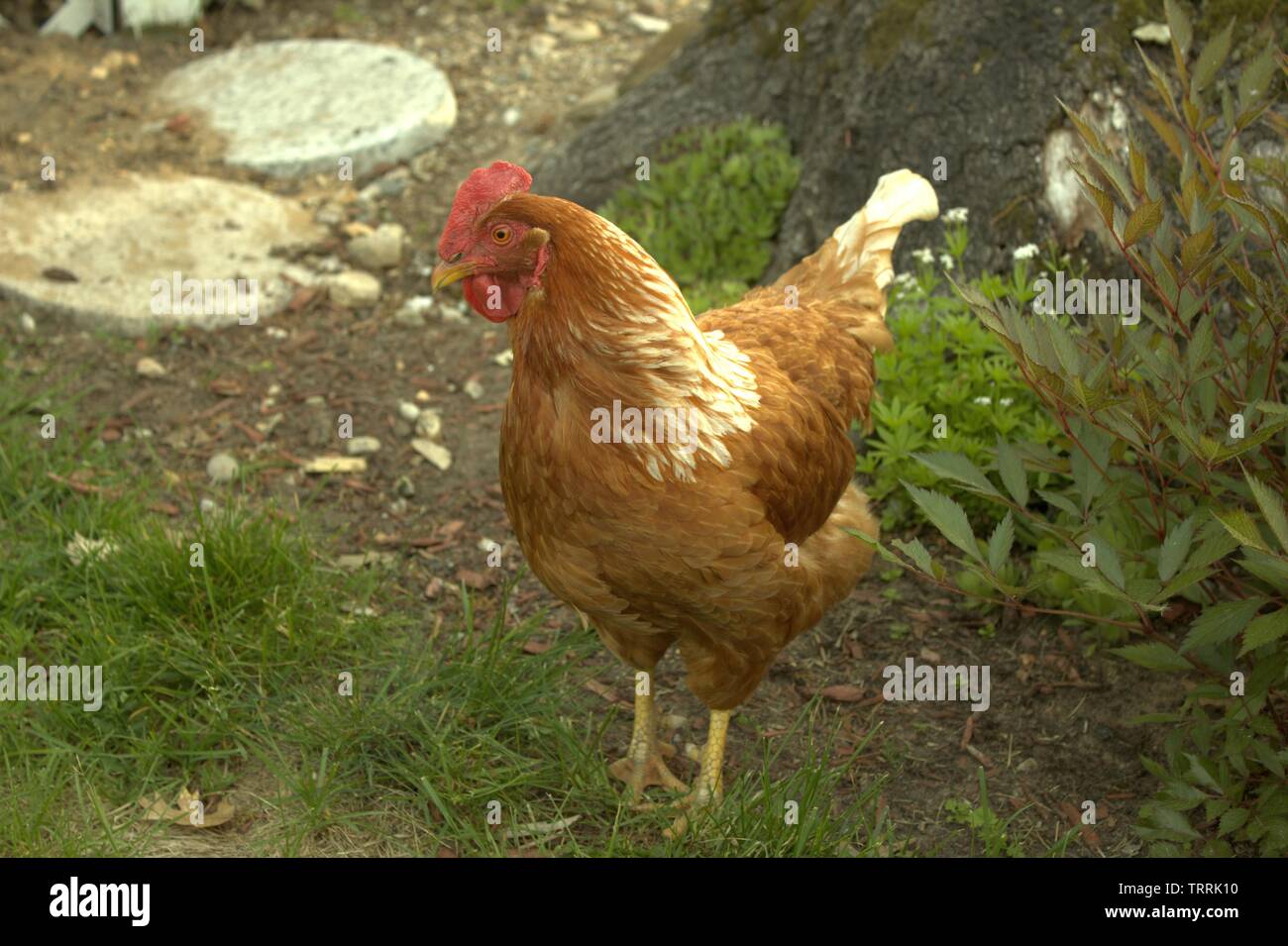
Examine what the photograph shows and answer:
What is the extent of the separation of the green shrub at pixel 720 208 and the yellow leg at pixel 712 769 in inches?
95.3

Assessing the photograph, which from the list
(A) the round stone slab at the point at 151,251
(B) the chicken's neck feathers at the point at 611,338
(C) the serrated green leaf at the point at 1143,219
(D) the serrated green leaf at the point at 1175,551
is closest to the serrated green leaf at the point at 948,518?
(D) the serrated green leaf at the point at 1175,551

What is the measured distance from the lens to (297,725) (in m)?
3.87

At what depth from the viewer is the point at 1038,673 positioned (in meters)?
4.20

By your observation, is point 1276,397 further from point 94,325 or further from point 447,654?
point 94,325

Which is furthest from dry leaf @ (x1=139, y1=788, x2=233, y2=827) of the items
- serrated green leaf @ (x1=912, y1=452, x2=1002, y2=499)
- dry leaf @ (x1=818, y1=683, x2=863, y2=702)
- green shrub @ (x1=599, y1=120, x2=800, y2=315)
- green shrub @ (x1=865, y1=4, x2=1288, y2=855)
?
green shrub @ (x1=599, y1=120, x2=800, y2=315)

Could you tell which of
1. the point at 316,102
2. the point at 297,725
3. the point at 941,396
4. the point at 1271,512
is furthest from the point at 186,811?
the point at 316,102

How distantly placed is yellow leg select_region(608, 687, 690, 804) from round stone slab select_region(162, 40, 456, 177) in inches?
169

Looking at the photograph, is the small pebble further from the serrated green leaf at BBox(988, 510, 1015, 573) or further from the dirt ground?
the serrated green leaf at BBox(988, 510, 1015, 573)

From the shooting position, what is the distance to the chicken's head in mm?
3148

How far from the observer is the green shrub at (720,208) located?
5.84m

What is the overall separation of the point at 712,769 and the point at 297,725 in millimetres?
1237

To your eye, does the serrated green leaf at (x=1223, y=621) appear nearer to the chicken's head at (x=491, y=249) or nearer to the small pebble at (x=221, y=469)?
the chicken's head at (x=491, y=249)

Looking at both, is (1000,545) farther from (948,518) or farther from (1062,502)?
(1062,502)

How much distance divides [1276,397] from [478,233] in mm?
2122
